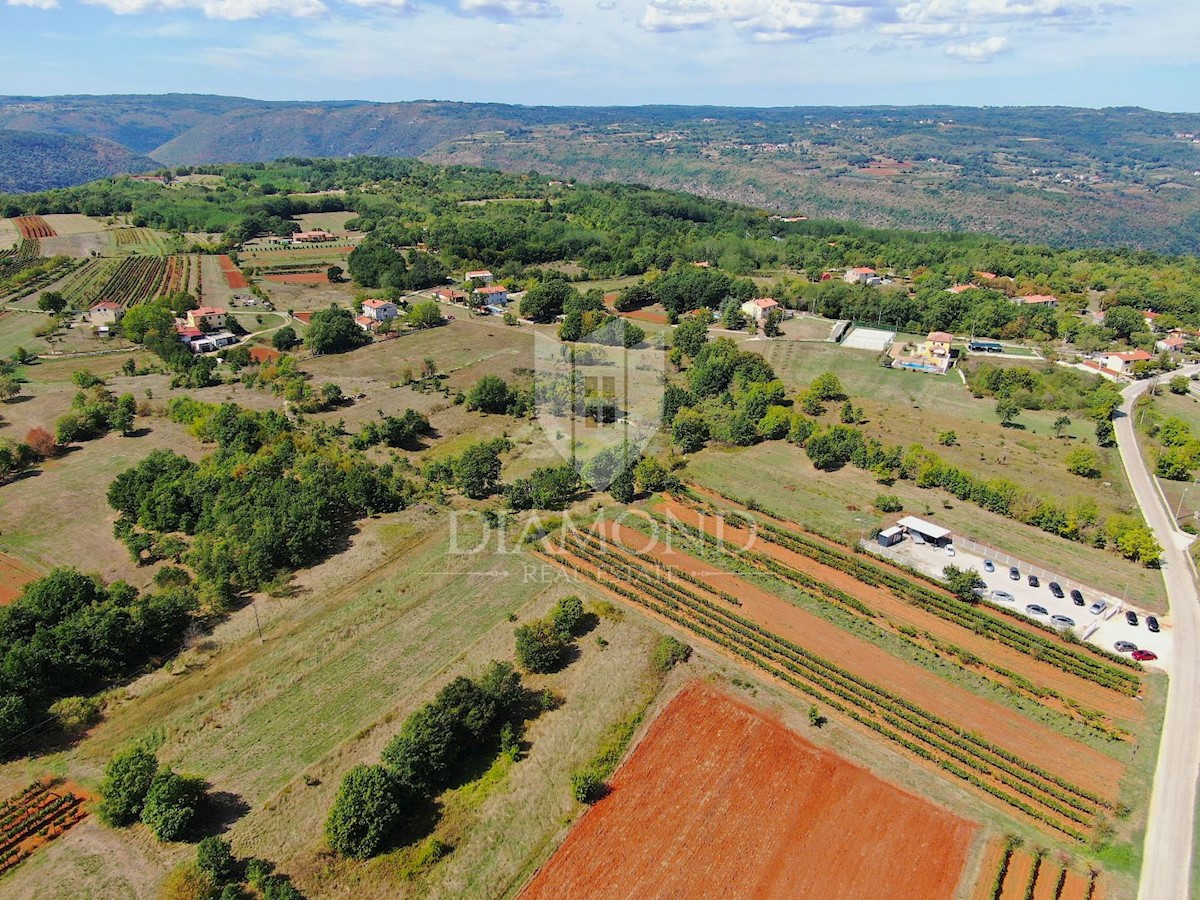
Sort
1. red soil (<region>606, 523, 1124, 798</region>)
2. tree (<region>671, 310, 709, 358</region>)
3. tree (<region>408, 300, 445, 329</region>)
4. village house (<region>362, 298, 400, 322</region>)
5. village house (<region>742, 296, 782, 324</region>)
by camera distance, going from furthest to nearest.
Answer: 1. village house (<region>362, 298, 400, 322</region>)
2. village house (<region>742, 296, 782, 324</region>)
3. tree (<region>408, 300, 445, 329</region>)
4. tree (<region>671, 310, 709, 358</region>)
5. red soil (<region>606, 523, 1124, 798</region>)

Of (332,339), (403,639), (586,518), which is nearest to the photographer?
(403,639)

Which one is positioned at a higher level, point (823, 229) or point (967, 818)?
point (823, 229)

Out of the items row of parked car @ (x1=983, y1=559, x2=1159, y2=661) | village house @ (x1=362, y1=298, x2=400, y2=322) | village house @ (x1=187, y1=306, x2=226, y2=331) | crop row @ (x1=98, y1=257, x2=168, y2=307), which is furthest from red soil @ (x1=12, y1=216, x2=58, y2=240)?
row of parked car @ (x1=983, y1=559, x2=1159, y2=661)

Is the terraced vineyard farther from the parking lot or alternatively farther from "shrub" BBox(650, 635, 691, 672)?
the parking lot

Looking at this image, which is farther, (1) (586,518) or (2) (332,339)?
(2) (332,339)

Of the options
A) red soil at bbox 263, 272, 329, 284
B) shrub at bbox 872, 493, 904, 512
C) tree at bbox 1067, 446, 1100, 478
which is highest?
red soil at bbox 263, 272, 329, 284

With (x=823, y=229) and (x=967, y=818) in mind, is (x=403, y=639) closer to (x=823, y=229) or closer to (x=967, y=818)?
(x=967, y=818)

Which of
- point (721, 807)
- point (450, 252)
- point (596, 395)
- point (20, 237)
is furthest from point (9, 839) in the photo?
point (20, 237)
